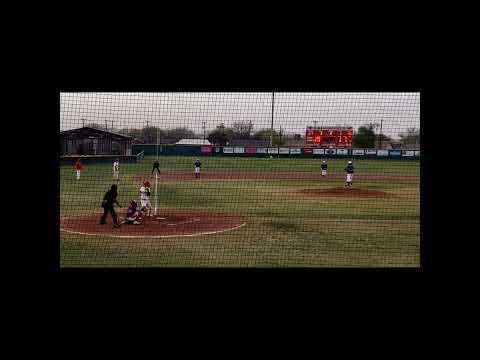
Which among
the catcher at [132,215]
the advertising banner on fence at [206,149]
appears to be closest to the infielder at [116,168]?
the catcher at [132,215]

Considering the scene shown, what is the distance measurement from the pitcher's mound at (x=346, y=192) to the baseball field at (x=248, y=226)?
0.11 feet

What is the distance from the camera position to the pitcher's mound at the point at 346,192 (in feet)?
50.9

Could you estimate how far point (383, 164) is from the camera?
29.0 meters

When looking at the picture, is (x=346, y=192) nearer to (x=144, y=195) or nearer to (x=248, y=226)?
(x=248, y=226)

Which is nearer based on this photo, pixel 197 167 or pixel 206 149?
pixel 197 167

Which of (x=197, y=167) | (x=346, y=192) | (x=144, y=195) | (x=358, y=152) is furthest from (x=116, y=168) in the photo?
(x=358, y=152)

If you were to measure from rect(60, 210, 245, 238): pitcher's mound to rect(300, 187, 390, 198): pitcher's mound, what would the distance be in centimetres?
527

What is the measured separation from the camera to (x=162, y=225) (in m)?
9.76

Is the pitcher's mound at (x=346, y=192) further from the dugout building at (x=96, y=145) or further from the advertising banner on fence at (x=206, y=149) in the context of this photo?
the advertising banner on fence at (x=206, y=149)

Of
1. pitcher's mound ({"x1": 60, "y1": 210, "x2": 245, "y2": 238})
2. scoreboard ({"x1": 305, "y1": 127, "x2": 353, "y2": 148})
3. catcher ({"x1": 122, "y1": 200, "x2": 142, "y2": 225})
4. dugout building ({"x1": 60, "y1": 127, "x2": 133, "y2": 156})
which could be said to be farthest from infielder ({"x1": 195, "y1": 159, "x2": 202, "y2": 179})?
catcher ({"x1": 122, "y1": 200, "x2": 142, "y2": 225})

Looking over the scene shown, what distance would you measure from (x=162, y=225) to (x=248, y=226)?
1722mm

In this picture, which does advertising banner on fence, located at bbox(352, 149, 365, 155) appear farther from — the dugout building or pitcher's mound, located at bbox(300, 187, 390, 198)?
the dugout building
